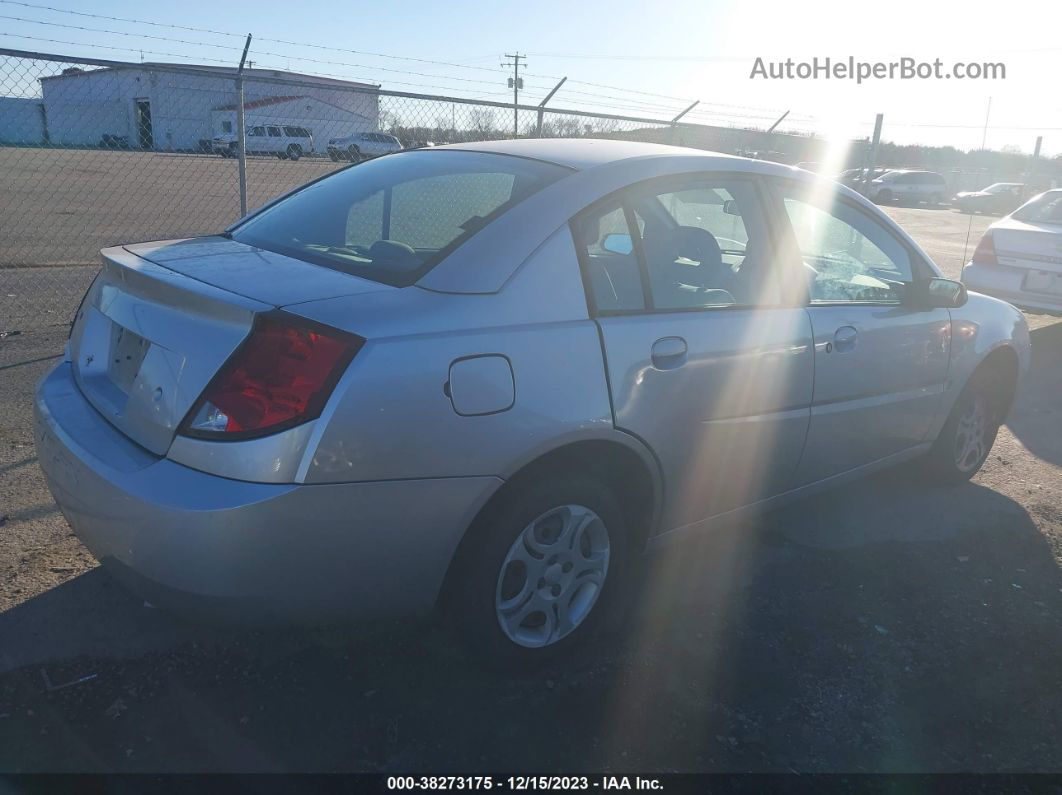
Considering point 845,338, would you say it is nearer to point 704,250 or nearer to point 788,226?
point 788,226

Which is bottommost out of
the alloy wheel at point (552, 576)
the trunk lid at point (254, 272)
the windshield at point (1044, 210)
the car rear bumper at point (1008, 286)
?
the alloy wheel at point (552, 576)

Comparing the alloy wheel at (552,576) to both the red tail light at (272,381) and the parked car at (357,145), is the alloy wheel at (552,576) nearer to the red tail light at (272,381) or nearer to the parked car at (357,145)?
the red tail light at (272,381)

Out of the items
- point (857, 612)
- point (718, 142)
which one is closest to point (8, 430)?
point (857, 612)

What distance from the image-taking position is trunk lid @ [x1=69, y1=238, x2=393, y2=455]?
7.57 feet

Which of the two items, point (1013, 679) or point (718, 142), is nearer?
point (1013, 679)

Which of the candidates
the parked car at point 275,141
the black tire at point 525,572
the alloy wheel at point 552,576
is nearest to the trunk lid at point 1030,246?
the black tire at point 525,572

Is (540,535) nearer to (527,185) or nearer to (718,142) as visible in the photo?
(527,185)

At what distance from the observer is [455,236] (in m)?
2.77

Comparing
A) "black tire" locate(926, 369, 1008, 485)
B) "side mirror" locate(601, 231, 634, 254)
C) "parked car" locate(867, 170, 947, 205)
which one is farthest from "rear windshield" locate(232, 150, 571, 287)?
"parked car" locate(867, 170, 947, 205)

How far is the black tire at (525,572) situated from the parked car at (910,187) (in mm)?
36185

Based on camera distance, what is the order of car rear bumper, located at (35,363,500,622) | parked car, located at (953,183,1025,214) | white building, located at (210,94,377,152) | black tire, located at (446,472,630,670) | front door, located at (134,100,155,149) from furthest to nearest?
parked car, located at (953,183,1025,214), white building, located at (210,94,377,152), front door, located at (134,100,155,149), black tire, located at (446,472,630,670), car rear bumper, located at (35,363,500,622)

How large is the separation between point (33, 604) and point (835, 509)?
359 centimetres

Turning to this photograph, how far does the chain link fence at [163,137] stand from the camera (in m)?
7.39

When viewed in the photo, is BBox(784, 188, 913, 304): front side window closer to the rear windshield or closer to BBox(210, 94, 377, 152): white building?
the rear windshield
